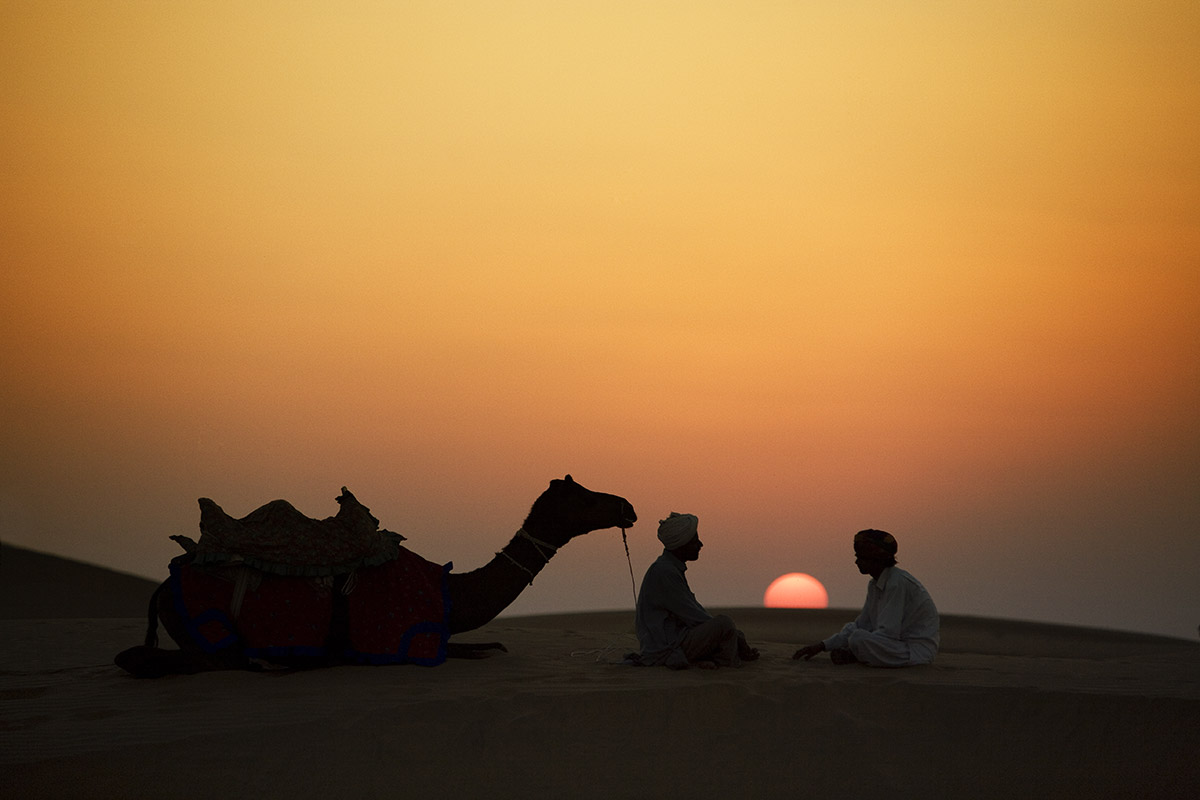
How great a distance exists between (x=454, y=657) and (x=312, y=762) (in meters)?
4.04

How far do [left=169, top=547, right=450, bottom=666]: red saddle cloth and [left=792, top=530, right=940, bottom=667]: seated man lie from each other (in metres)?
3.49

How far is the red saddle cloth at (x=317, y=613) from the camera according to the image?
10219 mm

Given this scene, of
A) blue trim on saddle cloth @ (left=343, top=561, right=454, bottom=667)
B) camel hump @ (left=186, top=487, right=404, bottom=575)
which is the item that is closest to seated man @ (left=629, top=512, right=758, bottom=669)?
blue trim on saddle cloth @ (left=343, top=561, right=454, bottom=667)

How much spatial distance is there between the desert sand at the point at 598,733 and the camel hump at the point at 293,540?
967 millimetres

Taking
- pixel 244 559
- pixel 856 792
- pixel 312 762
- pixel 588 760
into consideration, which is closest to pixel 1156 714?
pixel 856 792

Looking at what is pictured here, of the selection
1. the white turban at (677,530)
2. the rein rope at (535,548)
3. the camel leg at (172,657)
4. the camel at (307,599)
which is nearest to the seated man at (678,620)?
the white turban at (677,530)

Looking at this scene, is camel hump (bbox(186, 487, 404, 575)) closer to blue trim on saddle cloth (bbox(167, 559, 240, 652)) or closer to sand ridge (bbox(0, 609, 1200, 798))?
blue trim on saddle cloth (bbox(167, 559, 240, 652))

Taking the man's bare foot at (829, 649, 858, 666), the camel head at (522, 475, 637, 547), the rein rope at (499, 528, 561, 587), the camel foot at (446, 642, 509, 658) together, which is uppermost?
the camel head at (522, 475, 637, 547)

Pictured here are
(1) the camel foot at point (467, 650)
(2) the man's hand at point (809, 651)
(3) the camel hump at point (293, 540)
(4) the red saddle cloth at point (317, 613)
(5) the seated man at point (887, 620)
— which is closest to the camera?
(4) the red saddle cloth at point (317, 613)

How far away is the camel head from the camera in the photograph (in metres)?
11.5

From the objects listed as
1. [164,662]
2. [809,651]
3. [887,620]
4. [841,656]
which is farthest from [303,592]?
[887,620]

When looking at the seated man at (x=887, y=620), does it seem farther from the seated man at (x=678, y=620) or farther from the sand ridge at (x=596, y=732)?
the seated man at (x=678, y=620)

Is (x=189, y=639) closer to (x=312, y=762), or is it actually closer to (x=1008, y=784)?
(x=312, y=762)

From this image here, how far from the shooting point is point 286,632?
1034cm
